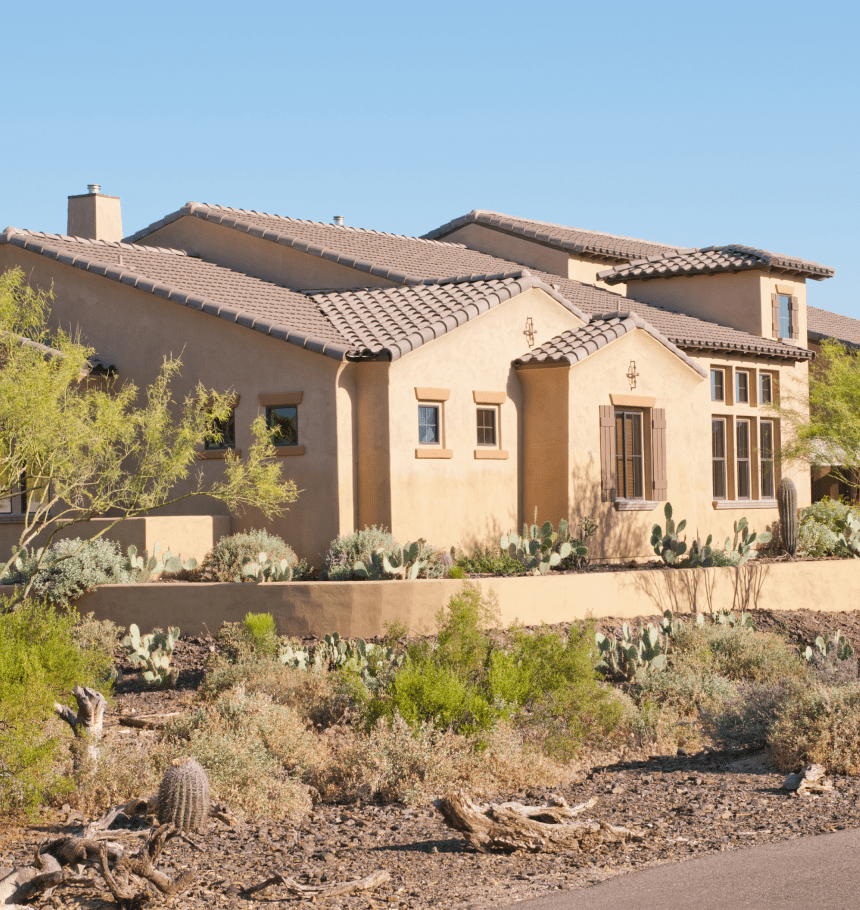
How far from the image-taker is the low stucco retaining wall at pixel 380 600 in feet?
52.3

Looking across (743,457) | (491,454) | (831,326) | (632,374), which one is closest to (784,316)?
(743,457)

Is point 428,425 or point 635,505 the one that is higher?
point 428,425

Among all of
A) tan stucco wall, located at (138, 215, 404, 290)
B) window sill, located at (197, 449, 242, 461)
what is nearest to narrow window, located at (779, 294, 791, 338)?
tan stucco wall, located at (138, 215, 404, 290)

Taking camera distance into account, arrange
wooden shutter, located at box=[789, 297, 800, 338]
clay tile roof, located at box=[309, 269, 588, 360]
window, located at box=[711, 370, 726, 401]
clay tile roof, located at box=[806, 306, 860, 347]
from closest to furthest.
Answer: clay tile roof, located at box=[309, 269, 588, 360] → window, located at box=[711, 370, 726, 401] → wooden shutter, located at box=[789, 297, 800, 338] → clay tile roof, located at box=[806, 306, 860, 347]

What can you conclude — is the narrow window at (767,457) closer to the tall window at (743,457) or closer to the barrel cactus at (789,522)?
the tall window at (743,457)

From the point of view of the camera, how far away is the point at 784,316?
29.5 m

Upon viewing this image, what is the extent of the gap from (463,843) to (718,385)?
1973 cm

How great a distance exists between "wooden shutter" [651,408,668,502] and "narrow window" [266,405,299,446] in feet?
23.4

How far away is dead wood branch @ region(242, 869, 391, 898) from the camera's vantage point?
7.06 m

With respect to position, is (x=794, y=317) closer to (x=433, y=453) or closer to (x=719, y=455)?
(x=719, y=455)

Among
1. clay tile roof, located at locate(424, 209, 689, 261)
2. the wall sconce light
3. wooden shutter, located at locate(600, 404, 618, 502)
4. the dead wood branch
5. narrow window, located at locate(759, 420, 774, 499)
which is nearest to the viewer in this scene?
the dead wood branch

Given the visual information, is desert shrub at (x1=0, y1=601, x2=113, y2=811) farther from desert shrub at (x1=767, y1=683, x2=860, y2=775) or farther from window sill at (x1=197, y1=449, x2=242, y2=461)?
window sill at (x1=197, y1=449, x2=242, y2=461)

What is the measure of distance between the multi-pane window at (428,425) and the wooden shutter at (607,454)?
3.37 metres

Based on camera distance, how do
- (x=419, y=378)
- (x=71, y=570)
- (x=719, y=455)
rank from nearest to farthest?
(x=71, y=570), (x=419, y=378), (x=719, y=455)
